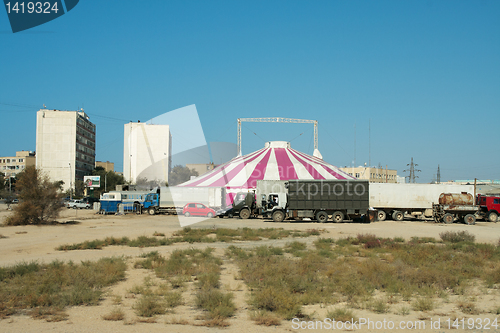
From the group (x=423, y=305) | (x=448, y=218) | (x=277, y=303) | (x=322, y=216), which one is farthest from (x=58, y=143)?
(x=423, y=305)

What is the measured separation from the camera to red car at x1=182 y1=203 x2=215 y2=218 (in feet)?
118

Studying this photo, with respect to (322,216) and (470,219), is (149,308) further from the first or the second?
(470,219)

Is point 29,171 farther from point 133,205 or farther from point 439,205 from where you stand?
point 439,205

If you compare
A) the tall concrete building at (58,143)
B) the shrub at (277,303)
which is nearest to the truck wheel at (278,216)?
the shrub at (277,303)

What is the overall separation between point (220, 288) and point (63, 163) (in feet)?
316

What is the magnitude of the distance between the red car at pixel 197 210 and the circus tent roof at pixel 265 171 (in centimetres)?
448

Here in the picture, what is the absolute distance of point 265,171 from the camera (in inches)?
1684

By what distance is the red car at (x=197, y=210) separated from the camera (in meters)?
35.9

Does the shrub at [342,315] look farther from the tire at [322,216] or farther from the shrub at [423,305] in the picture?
the tire at [322,216]

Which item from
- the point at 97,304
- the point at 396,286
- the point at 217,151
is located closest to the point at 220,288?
the point at 97,304

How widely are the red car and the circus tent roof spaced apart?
448 centimetres

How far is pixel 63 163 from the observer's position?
9475 cm

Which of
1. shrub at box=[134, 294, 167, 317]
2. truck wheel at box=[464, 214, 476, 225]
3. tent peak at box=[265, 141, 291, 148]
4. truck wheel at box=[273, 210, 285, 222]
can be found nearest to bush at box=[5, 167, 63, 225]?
truck wheel at box=[273, 210, 285, 222]

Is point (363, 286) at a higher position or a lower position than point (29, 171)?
lower
